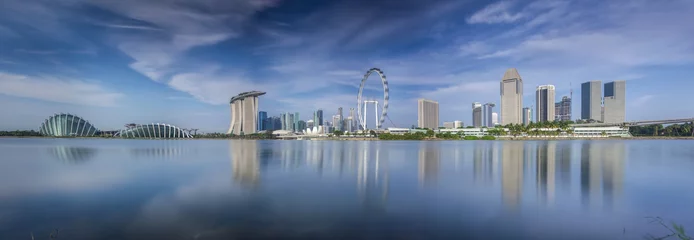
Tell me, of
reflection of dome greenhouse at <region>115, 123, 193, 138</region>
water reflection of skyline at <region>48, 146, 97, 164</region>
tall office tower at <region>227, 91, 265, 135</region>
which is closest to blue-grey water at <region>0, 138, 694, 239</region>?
water reflection of skyline at <region>48, 146, 97, 164</region>

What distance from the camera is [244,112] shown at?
172 metres

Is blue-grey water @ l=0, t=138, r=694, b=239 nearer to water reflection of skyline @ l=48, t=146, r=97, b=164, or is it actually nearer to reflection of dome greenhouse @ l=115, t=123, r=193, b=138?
water reflection of skyline @ l=48, t=146, r=97, b=164

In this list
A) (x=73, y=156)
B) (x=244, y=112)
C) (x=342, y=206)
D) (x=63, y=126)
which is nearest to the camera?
(x=342, y=206)

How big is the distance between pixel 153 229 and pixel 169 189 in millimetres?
6180

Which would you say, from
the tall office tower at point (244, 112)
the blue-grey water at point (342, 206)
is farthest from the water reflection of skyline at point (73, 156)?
the tall office tower at point (244, 112)

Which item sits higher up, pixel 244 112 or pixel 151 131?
pixel 244 112

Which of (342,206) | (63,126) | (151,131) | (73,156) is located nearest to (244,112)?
(151,131)

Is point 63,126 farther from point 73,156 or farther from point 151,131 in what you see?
point 73,156

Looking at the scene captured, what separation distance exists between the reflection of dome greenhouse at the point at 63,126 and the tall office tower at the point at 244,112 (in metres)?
61.7

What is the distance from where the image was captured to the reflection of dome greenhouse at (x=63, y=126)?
14050cm

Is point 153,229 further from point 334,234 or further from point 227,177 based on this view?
point 227,177

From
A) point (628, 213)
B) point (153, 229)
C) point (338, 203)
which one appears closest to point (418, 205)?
point (338, 203)

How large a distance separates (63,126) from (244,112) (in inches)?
2925

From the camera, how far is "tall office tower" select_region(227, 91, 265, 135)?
556 feet
